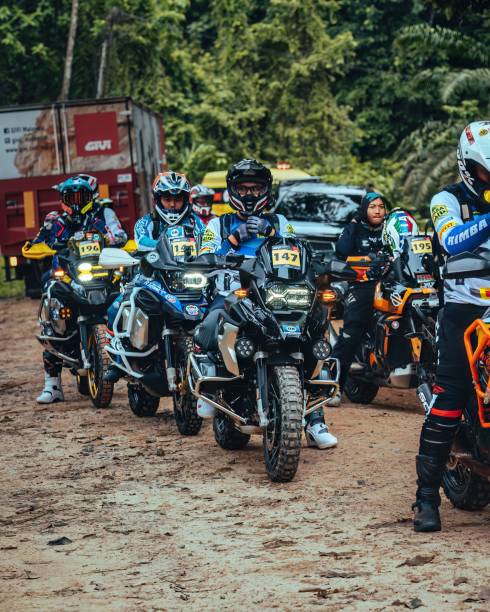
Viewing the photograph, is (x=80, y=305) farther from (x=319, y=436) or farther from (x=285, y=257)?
(x=285, y=257)

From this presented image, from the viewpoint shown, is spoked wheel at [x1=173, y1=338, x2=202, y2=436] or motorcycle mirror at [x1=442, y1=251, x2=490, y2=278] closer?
motorcycle mirror at [x1=442, y1=251, x2=490, y2=278]

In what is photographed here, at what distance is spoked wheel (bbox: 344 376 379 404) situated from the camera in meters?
11.5

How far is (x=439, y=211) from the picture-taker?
6.25 m

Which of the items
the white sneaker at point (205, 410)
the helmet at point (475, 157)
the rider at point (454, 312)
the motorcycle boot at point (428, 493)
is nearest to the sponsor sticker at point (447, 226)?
the rider at point (454, 312)

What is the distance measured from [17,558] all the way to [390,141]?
1239 inches

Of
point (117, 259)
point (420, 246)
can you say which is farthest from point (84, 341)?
point (420, 246)

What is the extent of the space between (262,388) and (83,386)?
15.2 ft

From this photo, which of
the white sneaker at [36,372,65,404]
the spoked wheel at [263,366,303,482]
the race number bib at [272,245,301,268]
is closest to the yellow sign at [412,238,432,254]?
the race number bib at [272,245,301,268]

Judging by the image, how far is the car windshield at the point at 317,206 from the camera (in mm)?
18906

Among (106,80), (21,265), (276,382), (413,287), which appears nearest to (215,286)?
(276,382)

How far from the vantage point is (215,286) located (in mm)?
8906

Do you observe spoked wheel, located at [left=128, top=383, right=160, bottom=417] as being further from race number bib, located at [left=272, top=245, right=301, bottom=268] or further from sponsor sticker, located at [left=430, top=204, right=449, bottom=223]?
sponsor sticker, located at [left=430, top=204, right=449, bottom=223]

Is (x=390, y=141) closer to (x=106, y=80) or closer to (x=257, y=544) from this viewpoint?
(x=106, y=80)

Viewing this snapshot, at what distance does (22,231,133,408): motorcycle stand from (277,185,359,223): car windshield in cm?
776
